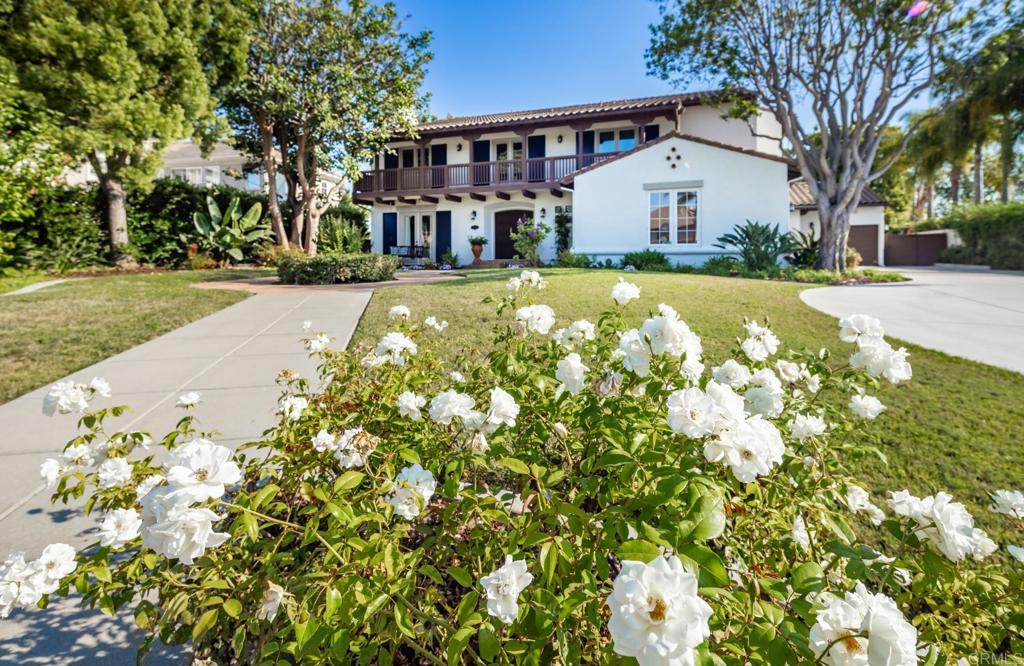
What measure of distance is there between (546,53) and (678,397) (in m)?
17.3

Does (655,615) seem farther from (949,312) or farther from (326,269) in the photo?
(326,269)

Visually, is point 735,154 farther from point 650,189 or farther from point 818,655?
point 818,655

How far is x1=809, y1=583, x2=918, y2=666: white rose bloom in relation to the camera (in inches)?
32.7

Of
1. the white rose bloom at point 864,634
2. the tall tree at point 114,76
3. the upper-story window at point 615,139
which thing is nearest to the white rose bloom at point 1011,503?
the white rose bloom at point 864,634

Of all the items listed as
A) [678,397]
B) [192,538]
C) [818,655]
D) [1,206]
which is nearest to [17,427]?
[192,538]

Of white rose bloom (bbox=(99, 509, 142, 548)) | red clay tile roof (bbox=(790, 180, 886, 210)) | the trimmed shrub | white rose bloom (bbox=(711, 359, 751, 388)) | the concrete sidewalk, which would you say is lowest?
the concrete sidewalk

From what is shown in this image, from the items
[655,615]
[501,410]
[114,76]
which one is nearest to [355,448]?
[501,410]

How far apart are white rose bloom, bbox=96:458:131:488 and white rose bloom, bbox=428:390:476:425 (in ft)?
3.03

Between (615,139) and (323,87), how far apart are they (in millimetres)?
11806

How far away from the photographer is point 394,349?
7.16ft

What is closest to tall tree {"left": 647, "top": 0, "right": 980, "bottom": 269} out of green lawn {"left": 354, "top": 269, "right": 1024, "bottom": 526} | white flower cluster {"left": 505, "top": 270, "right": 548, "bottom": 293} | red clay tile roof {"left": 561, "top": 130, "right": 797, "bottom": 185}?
red clay tile roof {"left": 561, "top": 130, "right": 797, "bottom": 185}

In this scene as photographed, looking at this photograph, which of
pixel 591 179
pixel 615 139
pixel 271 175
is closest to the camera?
pixel 591 179

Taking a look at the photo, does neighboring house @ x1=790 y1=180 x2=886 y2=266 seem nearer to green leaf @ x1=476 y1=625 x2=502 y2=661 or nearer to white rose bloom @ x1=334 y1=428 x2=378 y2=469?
white rose bloom @ x1=334 y1=428 x2=378 y2=469

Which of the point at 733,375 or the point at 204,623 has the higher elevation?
the point at 733,375
